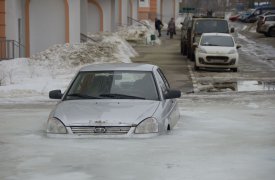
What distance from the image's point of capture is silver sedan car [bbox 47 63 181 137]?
8891mm

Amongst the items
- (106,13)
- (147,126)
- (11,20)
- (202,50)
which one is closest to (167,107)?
(147,126)

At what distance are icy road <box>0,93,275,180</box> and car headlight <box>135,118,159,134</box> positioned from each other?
130 millimetres

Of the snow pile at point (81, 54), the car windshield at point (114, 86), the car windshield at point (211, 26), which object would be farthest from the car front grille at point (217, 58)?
the car windshield at point (114, 86)

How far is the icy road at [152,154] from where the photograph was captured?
7227 mm

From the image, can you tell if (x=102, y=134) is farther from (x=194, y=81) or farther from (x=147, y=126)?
(x=194, y=81)

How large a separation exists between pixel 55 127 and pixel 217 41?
18.5 metres

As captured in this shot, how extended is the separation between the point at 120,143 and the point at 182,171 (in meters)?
1.61

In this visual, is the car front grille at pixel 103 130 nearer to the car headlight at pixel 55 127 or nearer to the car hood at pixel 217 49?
the car headlight at pixel 55 127

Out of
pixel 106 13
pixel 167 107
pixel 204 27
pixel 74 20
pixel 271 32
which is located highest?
pixel 106 13

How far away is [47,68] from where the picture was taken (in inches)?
929

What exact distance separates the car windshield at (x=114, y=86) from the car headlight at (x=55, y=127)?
33.1 inches

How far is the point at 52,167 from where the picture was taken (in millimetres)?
7551

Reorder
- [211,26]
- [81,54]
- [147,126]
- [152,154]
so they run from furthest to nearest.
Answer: [211,26], [81,54], [147,126], [152,154]

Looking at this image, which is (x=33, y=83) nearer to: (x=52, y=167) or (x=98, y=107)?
(x=98, y=107)
